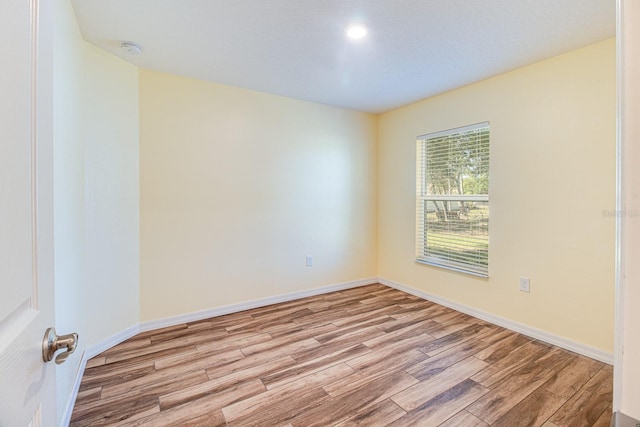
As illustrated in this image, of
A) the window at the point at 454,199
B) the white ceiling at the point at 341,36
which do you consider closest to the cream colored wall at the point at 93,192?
the white ceiling at the point at 341,36

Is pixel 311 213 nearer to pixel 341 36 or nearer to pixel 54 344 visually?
pixel 341 36

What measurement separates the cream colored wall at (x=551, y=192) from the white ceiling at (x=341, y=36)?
8.4 inches

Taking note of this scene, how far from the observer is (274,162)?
10.8ft

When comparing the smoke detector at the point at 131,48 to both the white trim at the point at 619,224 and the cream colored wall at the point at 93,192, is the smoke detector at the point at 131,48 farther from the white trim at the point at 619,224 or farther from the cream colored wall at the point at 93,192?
the white trim at the point at 619,224

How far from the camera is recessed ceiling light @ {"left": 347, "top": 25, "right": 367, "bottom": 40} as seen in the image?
6.41ft

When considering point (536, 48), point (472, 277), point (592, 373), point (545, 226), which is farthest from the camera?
point (472, 277)

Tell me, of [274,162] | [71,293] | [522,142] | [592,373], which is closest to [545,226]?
[522,142]

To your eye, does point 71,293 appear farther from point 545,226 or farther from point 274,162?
point 545,226

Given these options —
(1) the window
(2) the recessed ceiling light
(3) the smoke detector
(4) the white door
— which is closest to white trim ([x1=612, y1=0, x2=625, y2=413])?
(4) the white door

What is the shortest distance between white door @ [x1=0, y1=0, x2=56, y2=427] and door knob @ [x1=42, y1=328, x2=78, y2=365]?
0.02 metres

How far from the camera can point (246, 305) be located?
317 centimetres

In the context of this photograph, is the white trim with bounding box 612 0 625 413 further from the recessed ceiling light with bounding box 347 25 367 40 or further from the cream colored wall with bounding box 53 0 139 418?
the cream colored wall with bounding box 53 0 139 418

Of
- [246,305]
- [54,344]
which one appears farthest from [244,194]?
[54,344]

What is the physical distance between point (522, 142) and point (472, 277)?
1.38 m
